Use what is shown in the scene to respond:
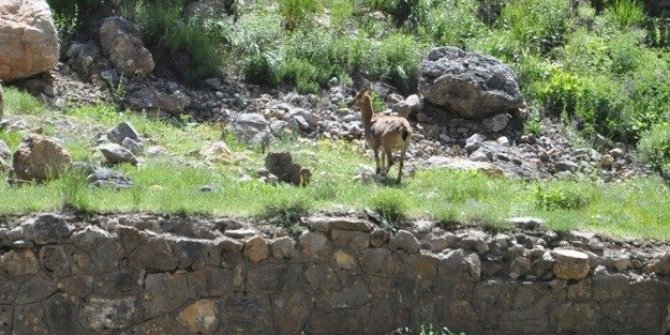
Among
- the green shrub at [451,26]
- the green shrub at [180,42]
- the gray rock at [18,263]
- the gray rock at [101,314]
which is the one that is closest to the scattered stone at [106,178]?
the gray rock at [18,263]

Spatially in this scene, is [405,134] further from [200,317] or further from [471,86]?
[200,317]

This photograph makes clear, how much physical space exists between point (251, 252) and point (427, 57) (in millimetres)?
7421

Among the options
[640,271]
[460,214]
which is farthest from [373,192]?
[640,271]

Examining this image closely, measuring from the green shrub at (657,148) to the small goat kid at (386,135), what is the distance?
4.10 m

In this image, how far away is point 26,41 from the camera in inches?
669

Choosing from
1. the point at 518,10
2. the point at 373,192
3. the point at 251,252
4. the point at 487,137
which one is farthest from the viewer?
the point at 518,10

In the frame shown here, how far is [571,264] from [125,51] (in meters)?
8.05

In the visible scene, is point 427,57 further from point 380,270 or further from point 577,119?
point 380,270

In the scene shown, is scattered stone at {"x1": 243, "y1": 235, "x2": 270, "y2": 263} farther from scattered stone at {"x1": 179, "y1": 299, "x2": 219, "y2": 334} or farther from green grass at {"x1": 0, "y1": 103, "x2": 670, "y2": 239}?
scattered stone at {"x1": 179, "y1": 299, "x2": 219, "y2": 334}

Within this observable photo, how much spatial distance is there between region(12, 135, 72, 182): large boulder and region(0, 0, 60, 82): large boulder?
12.7 ft

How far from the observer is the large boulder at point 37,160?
1337cm

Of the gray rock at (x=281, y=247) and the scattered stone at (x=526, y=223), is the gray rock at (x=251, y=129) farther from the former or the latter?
the scattered stone at (x=526, y=223)

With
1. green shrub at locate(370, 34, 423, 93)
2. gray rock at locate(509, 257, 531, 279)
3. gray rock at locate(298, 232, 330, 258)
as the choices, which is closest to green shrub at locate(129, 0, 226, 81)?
green shrub at locate(370, 34, 423, 93)

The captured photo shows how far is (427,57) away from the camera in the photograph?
62.3ft
